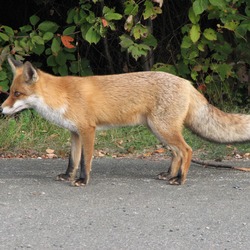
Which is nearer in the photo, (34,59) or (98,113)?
(98,113)

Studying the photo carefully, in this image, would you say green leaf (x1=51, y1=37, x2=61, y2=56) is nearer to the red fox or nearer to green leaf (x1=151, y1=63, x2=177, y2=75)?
green leaf (x1=151, y1=63, x2=177, y2=75)

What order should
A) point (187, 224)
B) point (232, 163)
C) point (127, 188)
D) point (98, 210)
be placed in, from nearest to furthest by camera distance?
point (187, 224)
point (98, 210)
point (127, 188)
point (232, 163)

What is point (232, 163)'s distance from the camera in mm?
7980

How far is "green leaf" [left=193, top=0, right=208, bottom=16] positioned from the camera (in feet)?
28.1

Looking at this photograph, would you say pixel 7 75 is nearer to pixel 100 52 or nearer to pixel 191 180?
pixel 100 52

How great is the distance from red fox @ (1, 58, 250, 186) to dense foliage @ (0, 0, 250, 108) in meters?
1.78

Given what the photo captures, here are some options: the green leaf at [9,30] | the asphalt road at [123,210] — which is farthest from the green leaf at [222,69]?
the green leaf at [9,30]

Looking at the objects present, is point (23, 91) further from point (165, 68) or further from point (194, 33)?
point (165, 68)

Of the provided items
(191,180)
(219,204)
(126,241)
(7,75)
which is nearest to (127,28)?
(7,75)

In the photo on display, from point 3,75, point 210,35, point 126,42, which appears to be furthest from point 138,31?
point 3,75

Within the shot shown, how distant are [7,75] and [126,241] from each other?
508 centimetres

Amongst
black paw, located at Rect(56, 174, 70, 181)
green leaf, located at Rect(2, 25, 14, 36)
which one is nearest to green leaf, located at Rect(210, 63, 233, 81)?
green leaf, located at Rect(2, 25, 14, 36)

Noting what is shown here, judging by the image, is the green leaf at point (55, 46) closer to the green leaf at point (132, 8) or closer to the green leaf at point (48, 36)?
the green leaf at point (48, 36)

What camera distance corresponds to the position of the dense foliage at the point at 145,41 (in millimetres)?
9359
